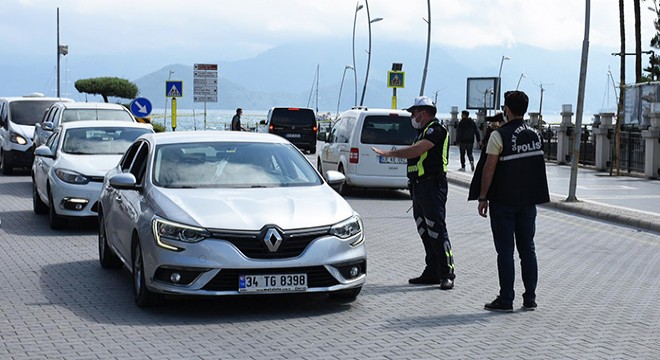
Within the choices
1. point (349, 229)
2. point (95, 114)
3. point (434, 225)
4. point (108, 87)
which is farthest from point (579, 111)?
point (108, 87)

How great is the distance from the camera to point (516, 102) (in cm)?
941

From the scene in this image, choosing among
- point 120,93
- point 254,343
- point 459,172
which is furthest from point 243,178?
point 120,93

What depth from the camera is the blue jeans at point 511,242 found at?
9438 millimetres

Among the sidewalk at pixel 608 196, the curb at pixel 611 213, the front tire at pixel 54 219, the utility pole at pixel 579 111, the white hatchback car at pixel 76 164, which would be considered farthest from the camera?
the utility pole at pixel 579 111

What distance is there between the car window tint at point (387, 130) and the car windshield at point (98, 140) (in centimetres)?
600

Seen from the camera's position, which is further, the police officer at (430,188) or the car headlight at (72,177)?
the car headlight at (72,177)

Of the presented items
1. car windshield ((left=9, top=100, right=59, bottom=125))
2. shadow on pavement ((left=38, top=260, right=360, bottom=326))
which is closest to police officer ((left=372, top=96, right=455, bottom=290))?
shadow on pavement ((left=38, top=260, right=360, bottom=326))

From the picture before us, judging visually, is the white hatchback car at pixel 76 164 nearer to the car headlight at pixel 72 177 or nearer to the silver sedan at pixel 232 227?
the car headlight at pixel 72 177

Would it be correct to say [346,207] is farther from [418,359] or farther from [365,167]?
[365,167]

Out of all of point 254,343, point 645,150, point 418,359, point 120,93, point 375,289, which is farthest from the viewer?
point 120,93

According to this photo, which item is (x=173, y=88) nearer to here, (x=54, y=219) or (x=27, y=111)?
(x=27, y=111)

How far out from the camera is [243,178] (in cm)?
1014

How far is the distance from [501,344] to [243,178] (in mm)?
3133

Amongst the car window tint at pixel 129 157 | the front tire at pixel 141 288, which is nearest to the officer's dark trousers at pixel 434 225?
the front tire at pixel 141 288
